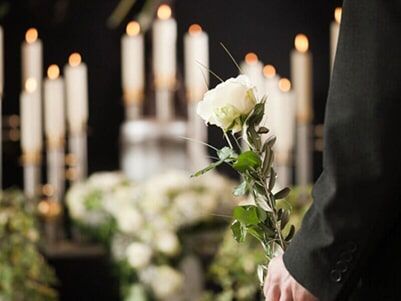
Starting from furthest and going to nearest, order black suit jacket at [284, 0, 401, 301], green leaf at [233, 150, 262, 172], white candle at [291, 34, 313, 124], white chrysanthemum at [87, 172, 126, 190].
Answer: white candle at [291, 34, 313, 124] → white chrysanthemum at [87, 172, 126, 190] → green leaf at [233, 150, 262, 172] → black suit jacket at [284, 0, 401, 301]

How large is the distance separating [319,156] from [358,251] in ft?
9.96

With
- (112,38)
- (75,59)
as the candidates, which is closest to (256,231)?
(75,59)

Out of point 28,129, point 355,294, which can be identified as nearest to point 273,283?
point 355,294

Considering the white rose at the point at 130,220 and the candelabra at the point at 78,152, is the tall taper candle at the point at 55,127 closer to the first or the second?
the candelabra at the point at 78,152

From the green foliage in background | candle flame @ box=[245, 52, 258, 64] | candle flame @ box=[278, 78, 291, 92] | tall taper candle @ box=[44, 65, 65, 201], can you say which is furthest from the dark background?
the green foliage in background

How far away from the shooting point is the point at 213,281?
325cm

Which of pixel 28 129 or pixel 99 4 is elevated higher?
pixel 99 4

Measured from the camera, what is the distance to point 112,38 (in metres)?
4.33

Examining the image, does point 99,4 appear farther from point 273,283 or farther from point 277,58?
point 273,283

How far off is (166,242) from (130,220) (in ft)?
0.35

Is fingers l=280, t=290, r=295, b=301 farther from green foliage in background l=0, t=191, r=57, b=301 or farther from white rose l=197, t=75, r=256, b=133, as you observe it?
green foliage in background l=0, t=191, r=57, b=301

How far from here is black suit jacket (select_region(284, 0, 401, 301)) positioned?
4.40ft

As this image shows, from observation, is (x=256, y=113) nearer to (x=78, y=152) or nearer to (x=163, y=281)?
(x=163, y=281)

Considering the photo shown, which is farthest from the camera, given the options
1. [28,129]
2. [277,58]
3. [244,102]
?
[277,58]
